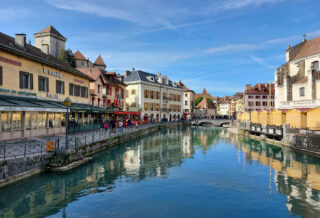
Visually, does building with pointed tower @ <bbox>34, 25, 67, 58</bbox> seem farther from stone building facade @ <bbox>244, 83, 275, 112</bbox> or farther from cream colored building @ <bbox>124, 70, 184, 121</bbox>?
stone building facade @ <bbox>244, 83, 275, 112</bbox>

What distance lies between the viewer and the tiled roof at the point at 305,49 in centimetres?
3781

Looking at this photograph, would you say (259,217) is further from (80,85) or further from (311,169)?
(80,85)

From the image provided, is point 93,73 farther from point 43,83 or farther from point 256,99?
point 256,99

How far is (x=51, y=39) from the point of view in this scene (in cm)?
5369

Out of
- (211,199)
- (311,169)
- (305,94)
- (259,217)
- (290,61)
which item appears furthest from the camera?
(290,61)

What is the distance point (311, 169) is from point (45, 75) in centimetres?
2315

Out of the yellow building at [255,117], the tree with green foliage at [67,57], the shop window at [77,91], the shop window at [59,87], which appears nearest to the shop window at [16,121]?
the shop window at [59,87]

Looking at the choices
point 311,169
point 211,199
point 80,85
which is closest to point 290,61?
point 311,169

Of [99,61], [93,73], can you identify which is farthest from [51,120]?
[99,61]

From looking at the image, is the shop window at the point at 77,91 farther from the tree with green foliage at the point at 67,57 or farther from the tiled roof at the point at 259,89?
the tiled roof at the point at 259,89

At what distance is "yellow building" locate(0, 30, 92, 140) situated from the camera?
52.0ft

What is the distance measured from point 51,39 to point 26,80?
39705 mm

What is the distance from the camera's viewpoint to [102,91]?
3741 cm

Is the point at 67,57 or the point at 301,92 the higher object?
the point at 67,57
